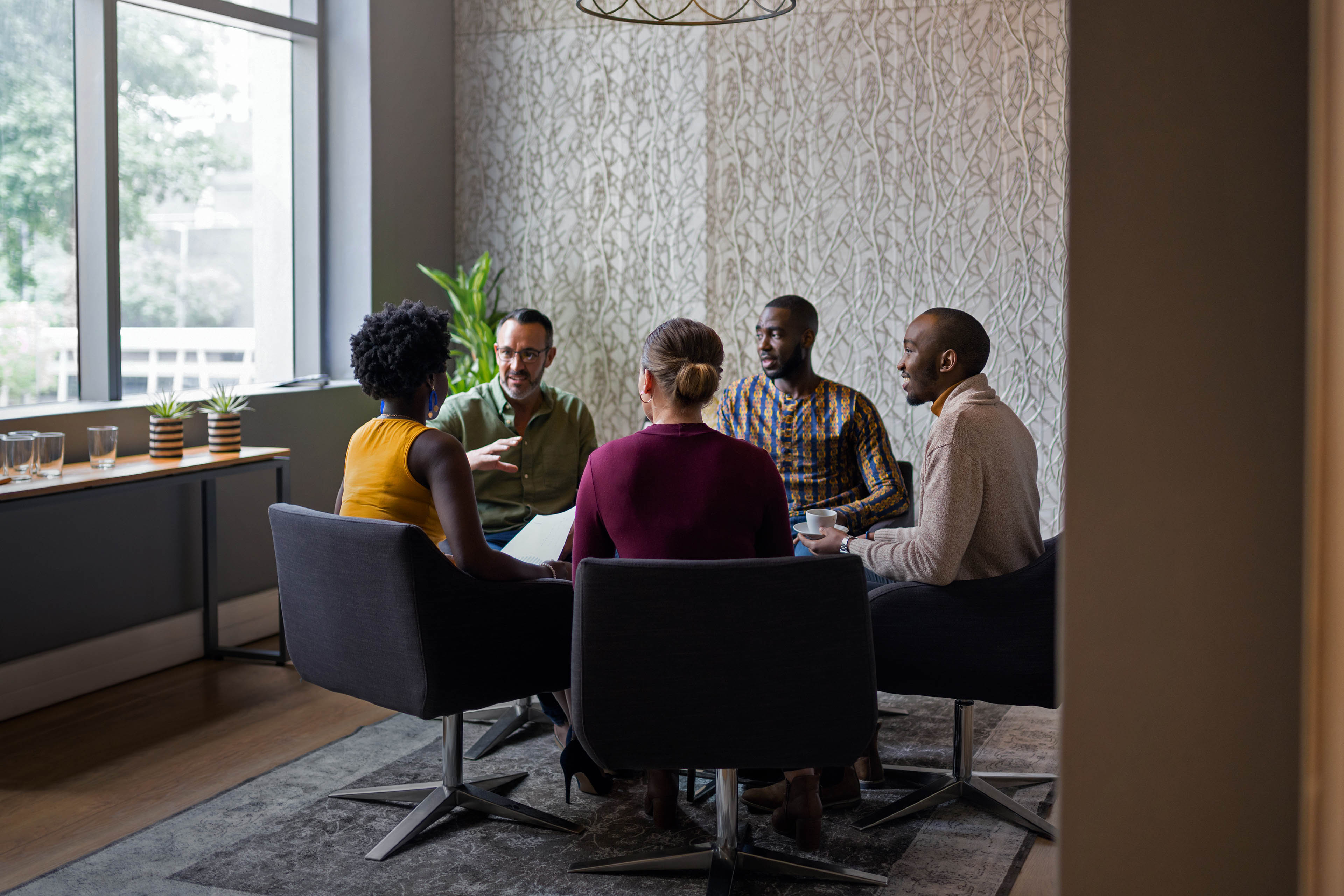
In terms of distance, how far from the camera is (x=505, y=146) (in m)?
5.29

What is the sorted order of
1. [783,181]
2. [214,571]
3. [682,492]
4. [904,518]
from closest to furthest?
[682,492], [904,518], [214,571], [783,181]

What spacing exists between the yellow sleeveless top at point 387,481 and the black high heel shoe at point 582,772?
625 mm

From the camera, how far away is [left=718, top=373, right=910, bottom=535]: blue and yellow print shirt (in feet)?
10.9

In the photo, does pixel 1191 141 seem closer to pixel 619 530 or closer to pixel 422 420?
pixel 619 530

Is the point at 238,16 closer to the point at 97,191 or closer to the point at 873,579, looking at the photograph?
the point at 97,191

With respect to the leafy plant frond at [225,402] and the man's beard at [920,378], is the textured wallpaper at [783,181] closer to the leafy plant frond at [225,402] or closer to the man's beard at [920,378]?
the leafy plant frond at [225,402]

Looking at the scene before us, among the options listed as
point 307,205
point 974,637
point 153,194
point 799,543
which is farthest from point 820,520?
point 307,205

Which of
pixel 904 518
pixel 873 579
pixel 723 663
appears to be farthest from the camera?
pixel 904 518

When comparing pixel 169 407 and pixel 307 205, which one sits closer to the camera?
pixel 169 407

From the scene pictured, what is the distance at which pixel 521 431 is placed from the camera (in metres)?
3.48

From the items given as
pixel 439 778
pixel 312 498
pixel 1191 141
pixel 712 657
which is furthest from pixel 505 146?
pixel 1191 141

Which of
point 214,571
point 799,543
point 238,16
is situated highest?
point 238,16

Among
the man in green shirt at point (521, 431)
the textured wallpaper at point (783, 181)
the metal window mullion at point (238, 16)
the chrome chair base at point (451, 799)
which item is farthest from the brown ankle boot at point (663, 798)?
the metal window mullion at point (238, 16)

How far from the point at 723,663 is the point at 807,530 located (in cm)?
92
